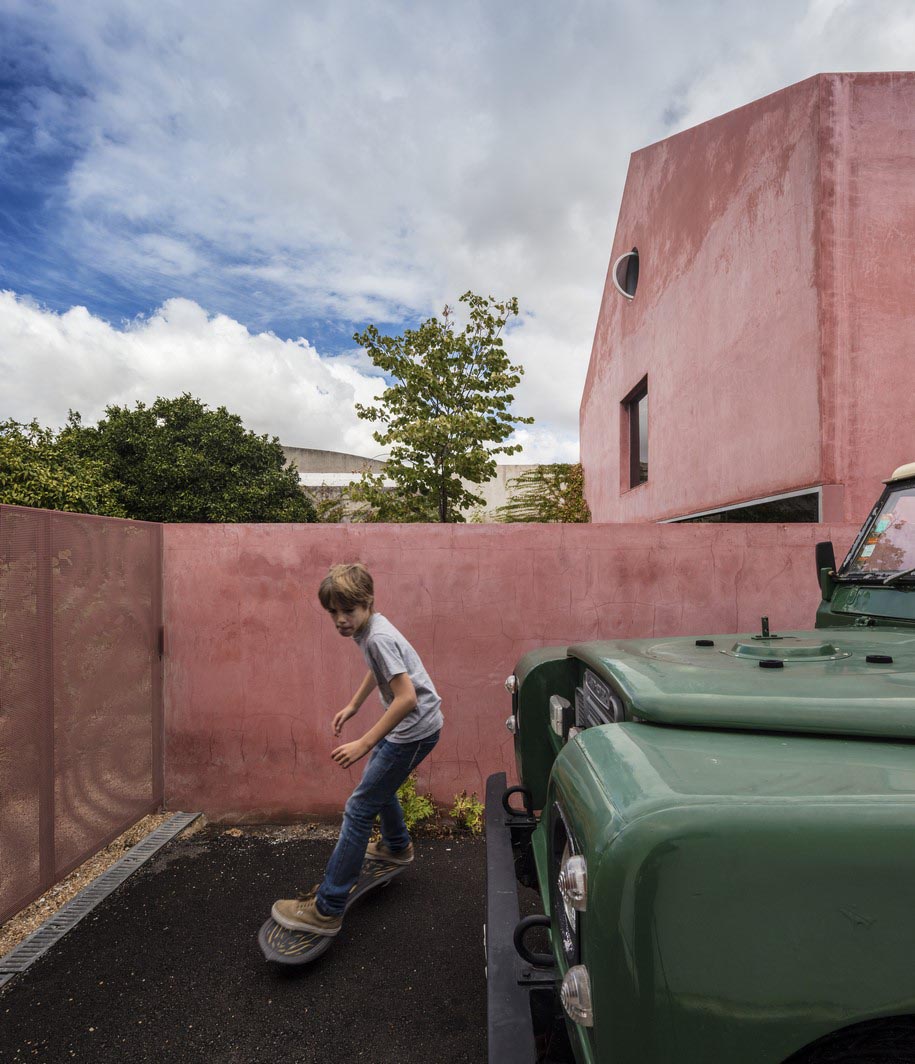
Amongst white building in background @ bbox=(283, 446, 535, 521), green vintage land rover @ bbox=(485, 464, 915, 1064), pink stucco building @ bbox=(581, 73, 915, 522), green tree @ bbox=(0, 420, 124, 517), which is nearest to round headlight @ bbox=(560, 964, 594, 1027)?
green vintage land rover @ bbox=(485, 464, 915, 1064)

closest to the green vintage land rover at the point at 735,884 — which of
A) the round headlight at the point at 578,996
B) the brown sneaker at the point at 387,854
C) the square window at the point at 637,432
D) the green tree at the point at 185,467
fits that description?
the round headlight at the point at 578,996

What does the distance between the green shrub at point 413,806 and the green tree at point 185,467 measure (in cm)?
1308

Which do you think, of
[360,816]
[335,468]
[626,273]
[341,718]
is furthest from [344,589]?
[335,468]

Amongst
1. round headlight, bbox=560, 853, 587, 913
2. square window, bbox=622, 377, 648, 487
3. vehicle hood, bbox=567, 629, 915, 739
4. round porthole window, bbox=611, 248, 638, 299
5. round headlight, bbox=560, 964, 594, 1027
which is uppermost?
round porthole window, bbox=611, 248, 638, 299

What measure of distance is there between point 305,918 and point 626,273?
1097cm

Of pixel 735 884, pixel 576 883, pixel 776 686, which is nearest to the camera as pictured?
pixel 735 884

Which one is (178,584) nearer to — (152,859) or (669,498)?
(152,859)

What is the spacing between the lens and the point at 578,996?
124 centimetres

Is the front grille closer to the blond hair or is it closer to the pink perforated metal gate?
the blond hair

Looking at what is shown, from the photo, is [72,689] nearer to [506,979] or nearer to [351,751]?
[351,751]

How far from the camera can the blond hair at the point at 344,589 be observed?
8.82 feet

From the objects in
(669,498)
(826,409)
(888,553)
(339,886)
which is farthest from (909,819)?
(669,498)

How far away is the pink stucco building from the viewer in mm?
5180

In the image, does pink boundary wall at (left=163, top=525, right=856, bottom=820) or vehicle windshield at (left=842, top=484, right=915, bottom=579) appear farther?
pink boundary wall at (left=163, top=525, right=856, bottom=820)
